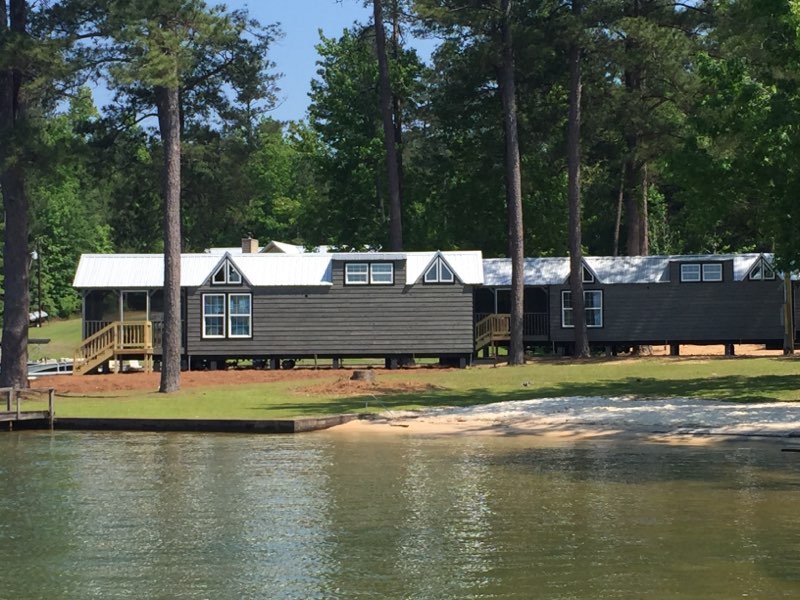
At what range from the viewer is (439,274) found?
45969 mm

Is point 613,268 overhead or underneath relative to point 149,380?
overhead

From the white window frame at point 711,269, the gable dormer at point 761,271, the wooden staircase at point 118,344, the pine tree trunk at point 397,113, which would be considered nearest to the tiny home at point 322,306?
the wooden staircase at point 118,344

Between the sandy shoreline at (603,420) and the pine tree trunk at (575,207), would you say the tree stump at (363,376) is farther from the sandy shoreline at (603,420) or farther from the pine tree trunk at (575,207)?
the pine tree trunk at (575,207)

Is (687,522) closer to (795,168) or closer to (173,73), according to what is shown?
(795,168)

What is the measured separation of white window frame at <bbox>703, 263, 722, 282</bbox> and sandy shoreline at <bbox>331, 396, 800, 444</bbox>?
20.6 meters

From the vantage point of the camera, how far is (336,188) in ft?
208

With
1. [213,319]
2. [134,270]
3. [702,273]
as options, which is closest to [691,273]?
[702,273]

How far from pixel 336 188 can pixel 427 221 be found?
5.10 m

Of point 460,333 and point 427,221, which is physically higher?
point 427,221

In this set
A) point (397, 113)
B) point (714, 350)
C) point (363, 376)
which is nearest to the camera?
point (363, 376)

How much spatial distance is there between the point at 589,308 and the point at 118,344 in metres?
19.1

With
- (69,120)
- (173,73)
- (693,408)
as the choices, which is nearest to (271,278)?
(173,73)

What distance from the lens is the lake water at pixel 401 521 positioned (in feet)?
41.7

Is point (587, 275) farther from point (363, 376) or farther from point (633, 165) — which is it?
point (363, 376)
